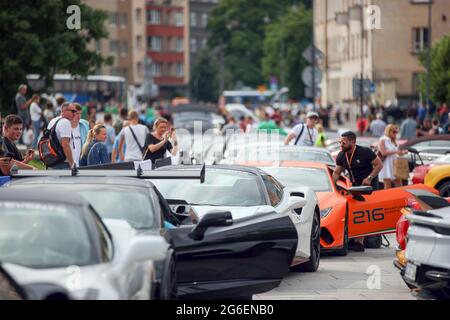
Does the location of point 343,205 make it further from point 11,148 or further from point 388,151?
point 388,151

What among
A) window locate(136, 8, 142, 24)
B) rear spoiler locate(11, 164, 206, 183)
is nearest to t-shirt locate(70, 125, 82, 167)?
rear spoiler locate(11, 164, 206, 183)

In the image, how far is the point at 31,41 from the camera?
41.2 metres

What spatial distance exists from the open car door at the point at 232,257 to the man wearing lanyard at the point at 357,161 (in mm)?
8095

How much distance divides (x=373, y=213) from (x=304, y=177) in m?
1.13

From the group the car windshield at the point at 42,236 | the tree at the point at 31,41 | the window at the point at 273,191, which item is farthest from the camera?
the tree at the point at 31,41

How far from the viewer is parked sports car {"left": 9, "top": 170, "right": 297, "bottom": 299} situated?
11.5m

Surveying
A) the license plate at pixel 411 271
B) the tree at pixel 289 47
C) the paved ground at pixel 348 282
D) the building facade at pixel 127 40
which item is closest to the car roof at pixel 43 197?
the license plate at pixel 411 271

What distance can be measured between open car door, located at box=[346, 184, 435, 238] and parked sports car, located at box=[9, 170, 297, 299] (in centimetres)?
567

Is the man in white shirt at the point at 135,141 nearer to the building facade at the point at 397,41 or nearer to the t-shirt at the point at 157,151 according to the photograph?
the t-shirt at the point at 157,151

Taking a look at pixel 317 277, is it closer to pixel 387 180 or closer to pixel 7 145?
pixel 7 145

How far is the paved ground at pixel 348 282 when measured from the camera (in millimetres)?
14203

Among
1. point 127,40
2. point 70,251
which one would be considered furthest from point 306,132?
point 127,40
